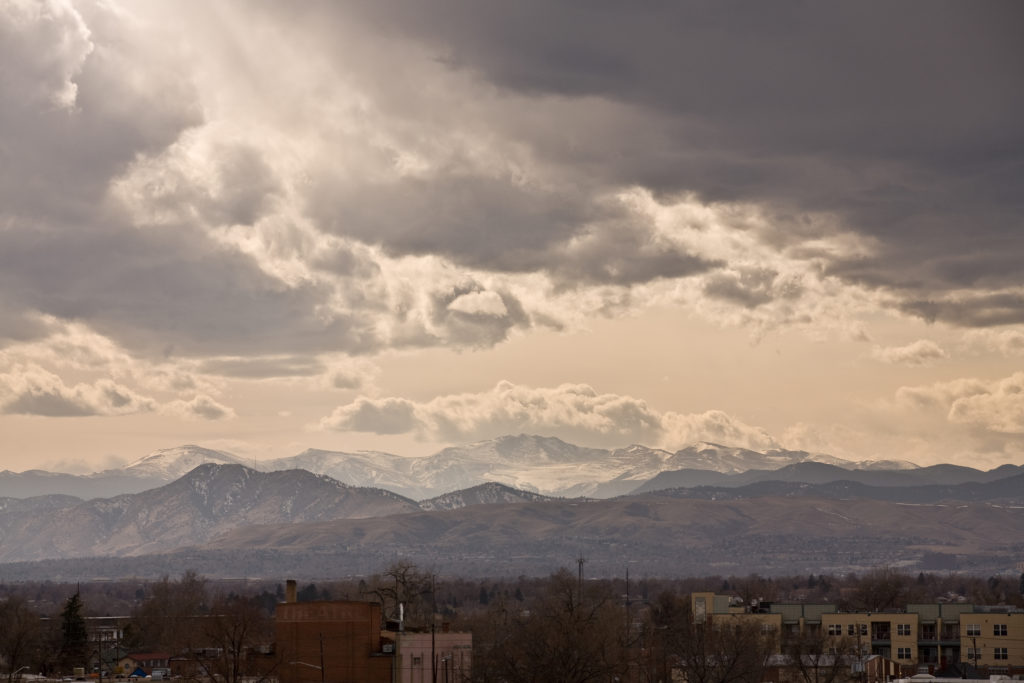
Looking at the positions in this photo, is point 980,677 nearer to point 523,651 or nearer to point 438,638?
point 523,651

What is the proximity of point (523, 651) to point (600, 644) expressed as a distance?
352 inches

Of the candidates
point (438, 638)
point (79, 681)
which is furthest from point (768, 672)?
point (79, 681)

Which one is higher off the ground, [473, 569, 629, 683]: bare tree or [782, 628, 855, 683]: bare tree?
[473, 569, 629, 683]: bare tree

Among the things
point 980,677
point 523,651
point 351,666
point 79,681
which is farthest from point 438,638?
point 980,677

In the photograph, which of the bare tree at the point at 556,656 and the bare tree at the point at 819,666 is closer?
the bare tree at the point at 556,656

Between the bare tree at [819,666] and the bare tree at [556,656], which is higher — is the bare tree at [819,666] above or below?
below

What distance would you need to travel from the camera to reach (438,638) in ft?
524

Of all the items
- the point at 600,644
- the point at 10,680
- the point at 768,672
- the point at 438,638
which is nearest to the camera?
the point at 10,680

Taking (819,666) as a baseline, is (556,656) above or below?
above

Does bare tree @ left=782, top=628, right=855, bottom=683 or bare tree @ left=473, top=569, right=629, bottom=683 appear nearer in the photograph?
bare tree @ left=473, top=569, right=629, bottom=683

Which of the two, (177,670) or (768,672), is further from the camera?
(768,672)

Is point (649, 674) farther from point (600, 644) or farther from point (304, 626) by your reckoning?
point (304, 626)

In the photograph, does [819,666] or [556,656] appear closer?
[556,656]

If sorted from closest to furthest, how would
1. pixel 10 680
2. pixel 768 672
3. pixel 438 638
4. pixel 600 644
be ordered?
pixel 10 680 < pixel 438 638 < pixel 600 644 < pixel 768 672
